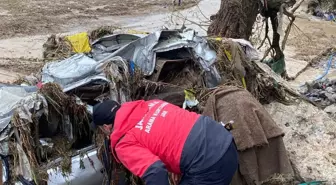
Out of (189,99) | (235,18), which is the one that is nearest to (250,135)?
(189,99)

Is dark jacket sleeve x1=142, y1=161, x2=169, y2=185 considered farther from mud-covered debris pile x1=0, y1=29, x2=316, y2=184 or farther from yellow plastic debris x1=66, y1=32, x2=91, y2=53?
yellow plastic debris x1=66, y1=32, x2=91, y2=53

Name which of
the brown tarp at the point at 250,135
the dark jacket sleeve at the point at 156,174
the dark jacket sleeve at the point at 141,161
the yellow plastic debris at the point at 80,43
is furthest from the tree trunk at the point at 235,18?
the dark jacket sleeve at the point at 156,174

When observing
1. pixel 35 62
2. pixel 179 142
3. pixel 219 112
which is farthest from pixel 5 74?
pixel 179 142

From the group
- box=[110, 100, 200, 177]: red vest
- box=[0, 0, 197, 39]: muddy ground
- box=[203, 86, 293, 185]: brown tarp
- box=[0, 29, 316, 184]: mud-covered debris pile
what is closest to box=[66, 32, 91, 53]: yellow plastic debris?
box=[0, 29, 316, 184]: mud-covered debris pile

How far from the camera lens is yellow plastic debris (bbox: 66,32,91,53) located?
18.0 ft

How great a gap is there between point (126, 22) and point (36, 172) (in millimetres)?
10276

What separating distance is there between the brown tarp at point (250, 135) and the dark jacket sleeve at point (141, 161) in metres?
1.22

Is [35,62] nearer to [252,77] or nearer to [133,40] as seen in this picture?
[133,40]

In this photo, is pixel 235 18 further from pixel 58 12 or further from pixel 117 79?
pixel 58 12

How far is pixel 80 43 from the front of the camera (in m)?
5.62

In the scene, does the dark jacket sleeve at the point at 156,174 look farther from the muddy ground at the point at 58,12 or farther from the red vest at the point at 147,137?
the muddy ground at the point at 58,12

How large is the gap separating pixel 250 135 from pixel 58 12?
36.3 feet

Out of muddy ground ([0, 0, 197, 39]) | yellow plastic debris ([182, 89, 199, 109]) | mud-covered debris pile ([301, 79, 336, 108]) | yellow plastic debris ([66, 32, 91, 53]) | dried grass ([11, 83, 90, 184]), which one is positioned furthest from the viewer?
muddy ground ([0, 0, 197, 39])

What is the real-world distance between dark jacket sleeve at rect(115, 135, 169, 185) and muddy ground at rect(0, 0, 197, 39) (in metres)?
8.85
